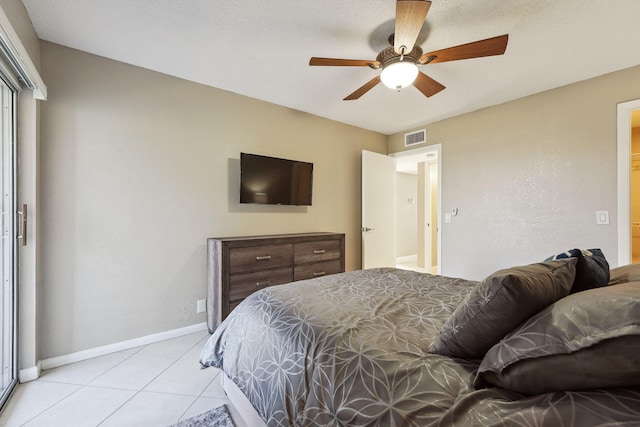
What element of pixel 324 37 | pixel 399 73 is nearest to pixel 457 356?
pixel 399 73

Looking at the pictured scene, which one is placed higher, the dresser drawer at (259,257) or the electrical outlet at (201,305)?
the dresser drawer at (259,257)

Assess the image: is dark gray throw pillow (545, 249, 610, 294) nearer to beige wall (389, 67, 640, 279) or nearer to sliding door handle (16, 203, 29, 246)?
beige wall (389, 67, 640, 279)

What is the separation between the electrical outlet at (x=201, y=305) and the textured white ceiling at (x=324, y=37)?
7.23ft

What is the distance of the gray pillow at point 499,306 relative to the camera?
30.8 inches

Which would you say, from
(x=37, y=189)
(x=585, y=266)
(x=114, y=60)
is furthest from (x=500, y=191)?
(x=37, y=189)

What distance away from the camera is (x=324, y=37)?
6.70ft

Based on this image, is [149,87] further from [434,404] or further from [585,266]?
[585,266]

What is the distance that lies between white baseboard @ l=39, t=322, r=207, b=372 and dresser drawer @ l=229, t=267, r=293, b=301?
615 mm

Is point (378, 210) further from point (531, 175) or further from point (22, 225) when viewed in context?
point (22, 225)

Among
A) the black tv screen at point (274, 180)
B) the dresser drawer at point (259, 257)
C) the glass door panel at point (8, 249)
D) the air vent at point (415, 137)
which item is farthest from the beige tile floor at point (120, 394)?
the air vent at point (415, 137)

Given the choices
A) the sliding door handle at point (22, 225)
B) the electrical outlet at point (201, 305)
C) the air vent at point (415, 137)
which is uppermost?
the air vent at point (415, 137)

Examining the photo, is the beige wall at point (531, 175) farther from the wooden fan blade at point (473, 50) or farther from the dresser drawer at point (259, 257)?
the dresser drawer at point (259, 257)

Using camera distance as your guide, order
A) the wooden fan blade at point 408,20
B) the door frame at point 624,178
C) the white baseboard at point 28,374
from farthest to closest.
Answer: the door frame at point 624,178, the white baseboard at point 28,374, the wooden fan blade at point 408,20

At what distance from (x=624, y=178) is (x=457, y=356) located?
9.33 feet
